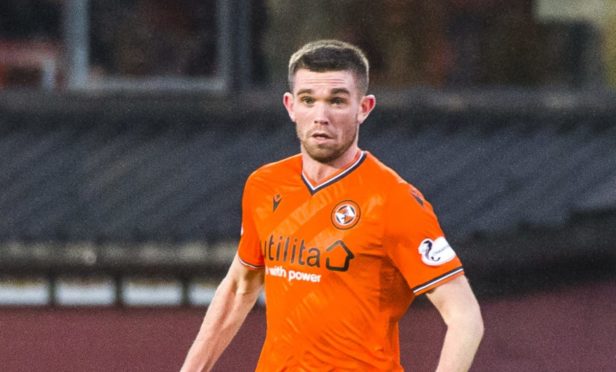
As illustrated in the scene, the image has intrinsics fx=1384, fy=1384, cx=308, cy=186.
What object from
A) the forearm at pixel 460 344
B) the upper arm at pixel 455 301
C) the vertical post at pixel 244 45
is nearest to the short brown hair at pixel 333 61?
the upper arm at pixel 455 301

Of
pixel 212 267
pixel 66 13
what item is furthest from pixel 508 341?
pixel 66 13

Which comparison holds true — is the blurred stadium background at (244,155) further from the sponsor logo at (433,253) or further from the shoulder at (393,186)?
the sponsor logo at (433,253)

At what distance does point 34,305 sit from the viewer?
359 inches

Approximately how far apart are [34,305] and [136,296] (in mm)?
730

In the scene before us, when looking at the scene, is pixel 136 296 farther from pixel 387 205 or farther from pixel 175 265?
pixel 387 205

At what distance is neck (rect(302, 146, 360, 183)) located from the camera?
14.5 feet

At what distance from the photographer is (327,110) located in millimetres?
4242

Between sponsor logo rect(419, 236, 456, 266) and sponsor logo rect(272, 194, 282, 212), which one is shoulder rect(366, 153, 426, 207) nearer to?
sponsor logo rect(419, 236, 456, 266)

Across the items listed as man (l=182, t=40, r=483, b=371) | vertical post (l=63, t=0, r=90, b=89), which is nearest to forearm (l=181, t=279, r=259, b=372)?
man (l=182, t=40, r=483, b=371)

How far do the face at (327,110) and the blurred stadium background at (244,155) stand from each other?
161 inches

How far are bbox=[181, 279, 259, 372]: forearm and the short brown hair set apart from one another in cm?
87

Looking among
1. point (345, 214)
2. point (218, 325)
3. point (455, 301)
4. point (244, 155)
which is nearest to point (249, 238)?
point (218, 325)

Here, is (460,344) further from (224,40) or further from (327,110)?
(224,40)

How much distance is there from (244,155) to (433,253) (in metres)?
5.69
